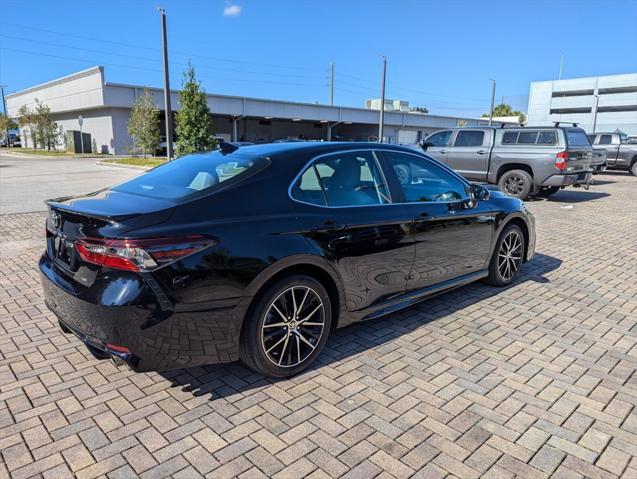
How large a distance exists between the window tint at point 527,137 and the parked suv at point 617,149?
35.5 ft

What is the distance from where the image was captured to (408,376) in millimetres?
3406

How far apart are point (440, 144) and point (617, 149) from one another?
1221 cm

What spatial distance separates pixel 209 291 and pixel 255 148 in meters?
1.44

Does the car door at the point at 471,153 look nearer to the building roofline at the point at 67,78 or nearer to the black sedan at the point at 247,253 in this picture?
the black sedan at the point at 247,253

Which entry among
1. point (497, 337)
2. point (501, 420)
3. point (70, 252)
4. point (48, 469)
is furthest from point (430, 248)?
point (48, 469)

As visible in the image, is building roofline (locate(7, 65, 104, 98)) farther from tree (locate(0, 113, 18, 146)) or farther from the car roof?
the car roof

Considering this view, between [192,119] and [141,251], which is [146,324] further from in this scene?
[192,119]

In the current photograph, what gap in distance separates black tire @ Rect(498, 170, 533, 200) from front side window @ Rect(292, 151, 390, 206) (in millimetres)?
9833

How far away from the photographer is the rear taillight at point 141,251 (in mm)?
2609

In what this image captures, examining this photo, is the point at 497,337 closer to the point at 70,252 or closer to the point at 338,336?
the point at 338,336

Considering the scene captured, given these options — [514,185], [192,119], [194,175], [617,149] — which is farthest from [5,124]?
[194,175]

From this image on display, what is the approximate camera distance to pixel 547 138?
1238cm

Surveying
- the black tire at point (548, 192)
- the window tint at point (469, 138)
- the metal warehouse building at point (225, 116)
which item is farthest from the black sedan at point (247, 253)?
the metal warehouse building at point (225, 116)

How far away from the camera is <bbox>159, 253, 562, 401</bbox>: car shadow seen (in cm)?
324
